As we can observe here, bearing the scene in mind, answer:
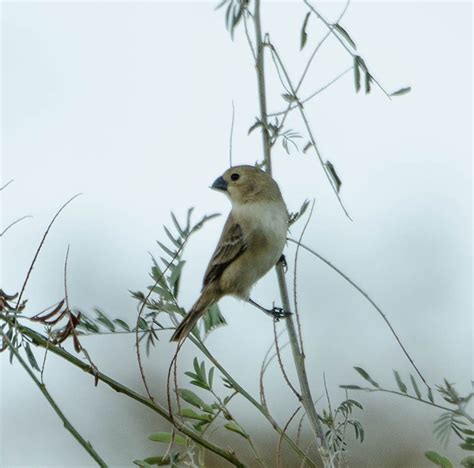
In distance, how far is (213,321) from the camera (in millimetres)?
2924

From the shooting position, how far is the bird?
3535mm

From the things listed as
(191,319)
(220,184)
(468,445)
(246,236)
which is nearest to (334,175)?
(191,319)

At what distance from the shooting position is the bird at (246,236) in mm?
3535

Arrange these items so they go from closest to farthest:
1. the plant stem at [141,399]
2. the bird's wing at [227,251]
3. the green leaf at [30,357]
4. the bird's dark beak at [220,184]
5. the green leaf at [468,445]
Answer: the green leaf at [468,445], the plant stem at [141,399], the green leaf at [30,357], the bird's wing at [227,251], the bird's dark beak at [220,184]

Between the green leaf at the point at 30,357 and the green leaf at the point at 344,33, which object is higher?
the green leaf at the point at 344,33

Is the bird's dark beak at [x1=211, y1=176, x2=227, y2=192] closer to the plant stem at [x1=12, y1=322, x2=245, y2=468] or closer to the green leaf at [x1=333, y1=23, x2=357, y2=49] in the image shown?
the green leaf at [x1=333, y1=23, x2=357, y2=49]

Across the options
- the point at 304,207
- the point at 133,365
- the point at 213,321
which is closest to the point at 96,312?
the point at 213,321

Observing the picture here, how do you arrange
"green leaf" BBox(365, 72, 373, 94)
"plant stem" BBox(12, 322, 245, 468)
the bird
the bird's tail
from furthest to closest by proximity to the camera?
the bird → the bird's tail → "green leaf" BBox(365, 72, 373, 94) → "plant stem" BBox(12, 322, 245, 468)

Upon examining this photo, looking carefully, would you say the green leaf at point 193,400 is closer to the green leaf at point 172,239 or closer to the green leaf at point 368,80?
the green leaf at point 172,239

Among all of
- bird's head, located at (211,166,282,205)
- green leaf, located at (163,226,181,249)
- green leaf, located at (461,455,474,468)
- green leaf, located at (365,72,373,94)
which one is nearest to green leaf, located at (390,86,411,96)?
green leaf, located at (365,72,373,94)

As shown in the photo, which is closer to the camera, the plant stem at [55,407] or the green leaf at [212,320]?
the plant stem at [55,407]

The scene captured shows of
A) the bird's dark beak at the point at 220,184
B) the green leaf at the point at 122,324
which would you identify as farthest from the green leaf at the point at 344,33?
the bird's dark beak at the point at 220,184

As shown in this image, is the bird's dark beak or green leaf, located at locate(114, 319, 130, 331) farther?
the bird's dark beak

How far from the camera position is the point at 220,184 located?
3951 millimetres
